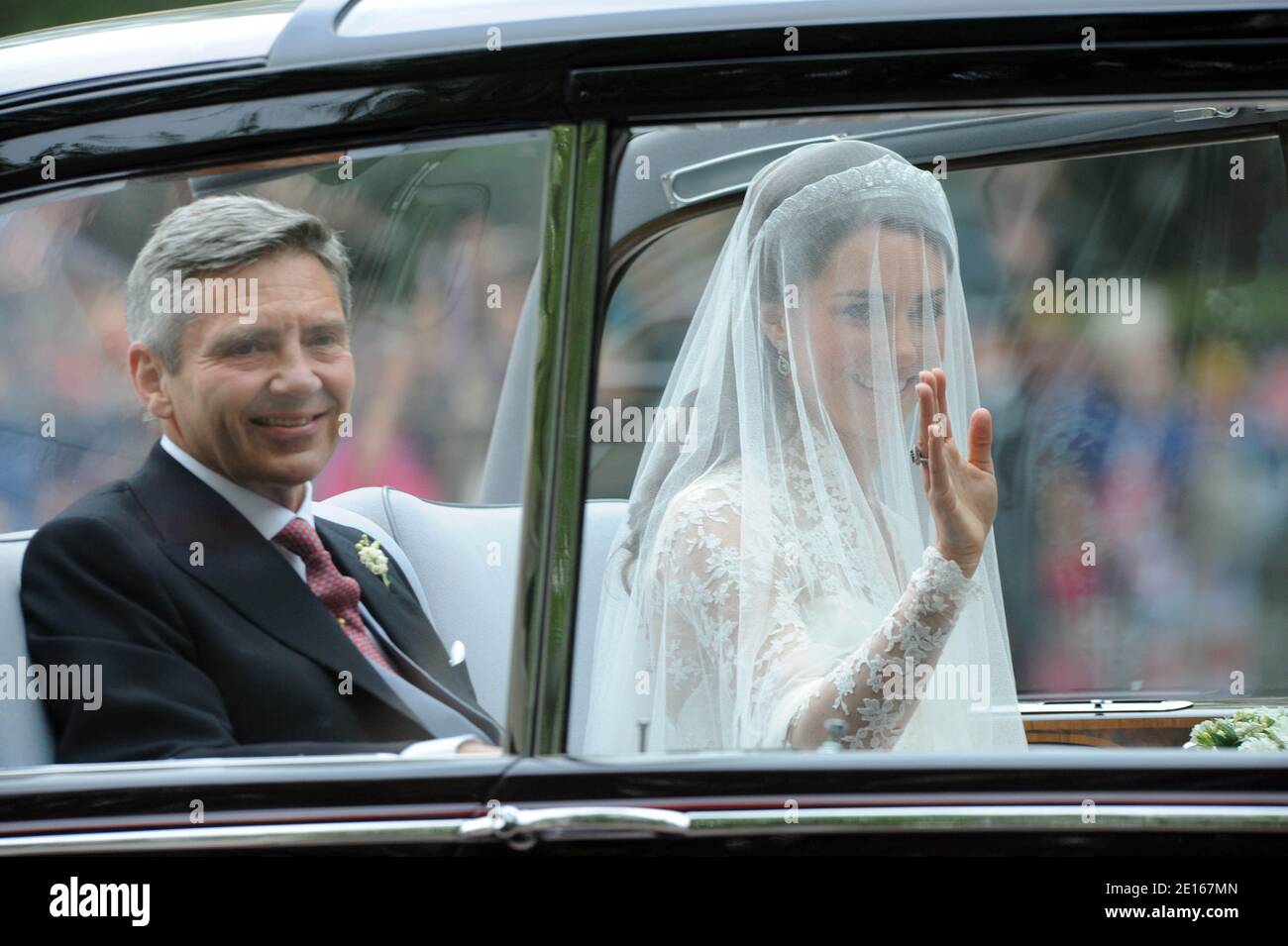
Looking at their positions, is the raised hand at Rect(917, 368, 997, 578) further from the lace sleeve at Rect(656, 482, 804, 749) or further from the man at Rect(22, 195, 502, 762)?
the man at Rect(22, 195, 502, 762)

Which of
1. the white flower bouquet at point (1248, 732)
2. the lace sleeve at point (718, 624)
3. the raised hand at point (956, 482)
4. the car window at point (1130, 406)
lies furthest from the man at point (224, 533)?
the white flower bouquet at point (1248, 732)

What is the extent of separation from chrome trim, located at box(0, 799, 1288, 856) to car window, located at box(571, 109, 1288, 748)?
112cm

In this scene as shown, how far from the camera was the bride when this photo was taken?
1745 mm

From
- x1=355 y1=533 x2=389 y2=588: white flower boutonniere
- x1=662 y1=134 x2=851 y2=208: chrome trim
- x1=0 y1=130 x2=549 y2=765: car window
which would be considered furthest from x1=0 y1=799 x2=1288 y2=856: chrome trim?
x1=662 y1=134 x2=851 y2=208: chrome trim

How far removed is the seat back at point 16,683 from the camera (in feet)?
5.28

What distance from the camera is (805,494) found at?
190 centimetres

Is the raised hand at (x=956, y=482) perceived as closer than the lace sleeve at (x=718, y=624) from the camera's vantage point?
Yes

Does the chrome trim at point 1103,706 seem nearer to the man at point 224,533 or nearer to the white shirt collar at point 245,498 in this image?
the man at point 224,533

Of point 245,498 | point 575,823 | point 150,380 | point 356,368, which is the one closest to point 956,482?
point 575,823

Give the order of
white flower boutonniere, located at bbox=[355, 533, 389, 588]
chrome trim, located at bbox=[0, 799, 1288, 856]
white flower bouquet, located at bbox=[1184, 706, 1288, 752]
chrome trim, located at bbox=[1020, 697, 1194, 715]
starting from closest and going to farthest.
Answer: chrome trim, located at bbox=[0, 799, 1288, 856] < white flower boutonniere, located at bbox=[355, 533, 389, 588] < white flower bouquet, located at bbox=[1184, 706, 1288, 752] < chrome trim, located at bbox=[1020, 697, 1194, 715]

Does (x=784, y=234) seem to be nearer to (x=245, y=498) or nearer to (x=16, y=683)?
(x=245, y=498)

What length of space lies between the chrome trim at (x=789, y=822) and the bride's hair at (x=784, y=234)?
1.77 feet
